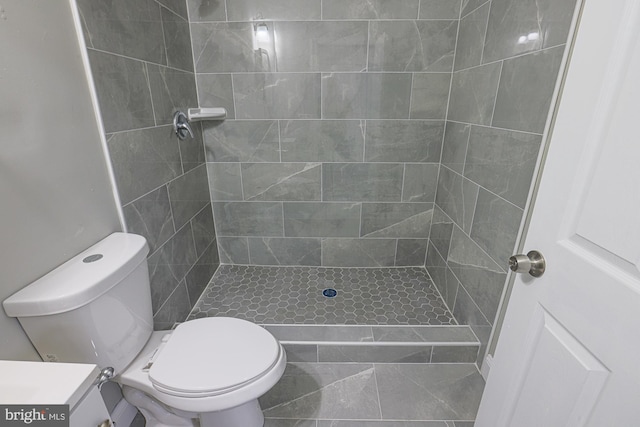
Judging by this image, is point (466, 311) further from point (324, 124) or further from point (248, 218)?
point (248, 218)

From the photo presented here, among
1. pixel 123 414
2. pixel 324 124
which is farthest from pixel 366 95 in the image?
pixel 123 414

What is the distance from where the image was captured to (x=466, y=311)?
5.34 ft

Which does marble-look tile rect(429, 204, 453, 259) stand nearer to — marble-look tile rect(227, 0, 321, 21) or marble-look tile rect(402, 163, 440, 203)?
marble-look tile rect(402, 163, 440, 203)

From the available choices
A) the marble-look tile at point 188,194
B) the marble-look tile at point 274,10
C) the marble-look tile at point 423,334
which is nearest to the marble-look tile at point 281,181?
the marble-look tile at point 188,194

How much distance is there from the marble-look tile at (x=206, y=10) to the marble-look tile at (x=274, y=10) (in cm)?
4

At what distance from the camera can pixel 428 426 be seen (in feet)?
4.17

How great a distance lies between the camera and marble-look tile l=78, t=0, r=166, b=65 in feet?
3.33

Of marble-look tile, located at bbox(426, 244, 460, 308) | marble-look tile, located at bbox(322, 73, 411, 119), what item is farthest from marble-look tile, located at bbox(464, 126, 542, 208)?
marble-look tile, located at bbox(426, 244, 460, 308)

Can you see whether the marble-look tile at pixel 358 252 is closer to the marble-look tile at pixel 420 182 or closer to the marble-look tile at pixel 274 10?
the marble-look tile at pixel 420 182

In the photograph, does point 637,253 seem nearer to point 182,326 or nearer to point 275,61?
point 182,326

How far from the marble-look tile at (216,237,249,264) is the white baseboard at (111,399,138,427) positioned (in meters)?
1.17

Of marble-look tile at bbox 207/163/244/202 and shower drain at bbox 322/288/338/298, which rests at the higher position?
marble-look tile at bbox 207/163/244/202

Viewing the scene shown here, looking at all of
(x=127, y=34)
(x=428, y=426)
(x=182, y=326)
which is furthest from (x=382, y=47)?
(x=428, y=426)

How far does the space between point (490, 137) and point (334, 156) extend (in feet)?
3.10
